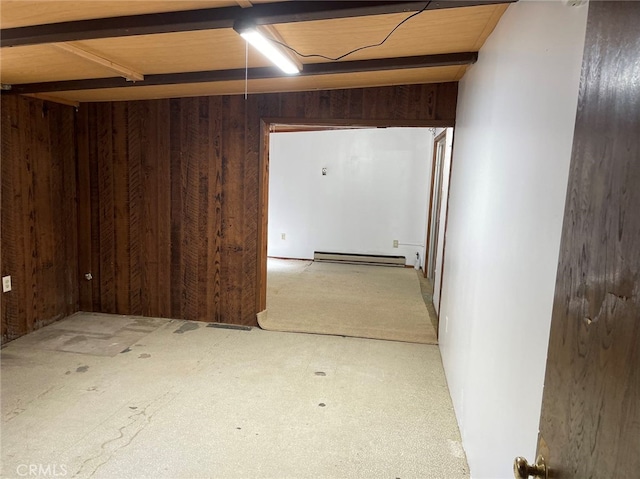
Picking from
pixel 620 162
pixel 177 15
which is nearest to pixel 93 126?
pixel 177 15

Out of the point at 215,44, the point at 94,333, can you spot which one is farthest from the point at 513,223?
the point at 94,333

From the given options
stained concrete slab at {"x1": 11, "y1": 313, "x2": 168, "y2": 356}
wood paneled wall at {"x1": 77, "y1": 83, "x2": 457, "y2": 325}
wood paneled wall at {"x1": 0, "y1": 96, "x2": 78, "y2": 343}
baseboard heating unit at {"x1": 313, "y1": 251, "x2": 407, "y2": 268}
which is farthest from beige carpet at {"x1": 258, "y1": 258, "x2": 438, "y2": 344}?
wood paneled wall at {"x1": 0, "y1": 96, "x2": 78, "y2": 343}

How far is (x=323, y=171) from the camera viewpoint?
21.3ft

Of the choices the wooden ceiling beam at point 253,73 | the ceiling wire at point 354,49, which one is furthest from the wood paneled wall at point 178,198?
the ceiling wire at point 354,49

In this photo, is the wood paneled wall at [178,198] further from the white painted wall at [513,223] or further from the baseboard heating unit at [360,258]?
the baseboard heating unit at [360,258]

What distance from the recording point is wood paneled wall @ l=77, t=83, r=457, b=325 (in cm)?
341

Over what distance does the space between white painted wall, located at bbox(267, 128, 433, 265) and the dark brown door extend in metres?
5.59

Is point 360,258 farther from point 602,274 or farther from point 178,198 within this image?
point 602,274

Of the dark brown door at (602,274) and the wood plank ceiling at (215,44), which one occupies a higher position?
the wood plank ceiling at (215,44)

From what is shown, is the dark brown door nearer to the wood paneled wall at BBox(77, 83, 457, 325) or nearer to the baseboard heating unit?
the wood paneled wall at BBox(77, 83, 457, 325)

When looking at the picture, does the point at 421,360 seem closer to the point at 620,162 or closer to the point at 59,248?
the point at 620,162

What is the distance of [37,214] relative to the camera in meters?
3.31

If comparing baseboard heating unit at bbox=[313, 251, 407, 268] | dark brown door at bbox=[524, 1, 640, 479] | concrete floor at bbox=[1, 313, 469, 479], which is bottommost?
concrete floor at bbox=[1, 313, 469, 479]

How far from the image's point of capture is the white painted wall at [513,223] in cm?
104
